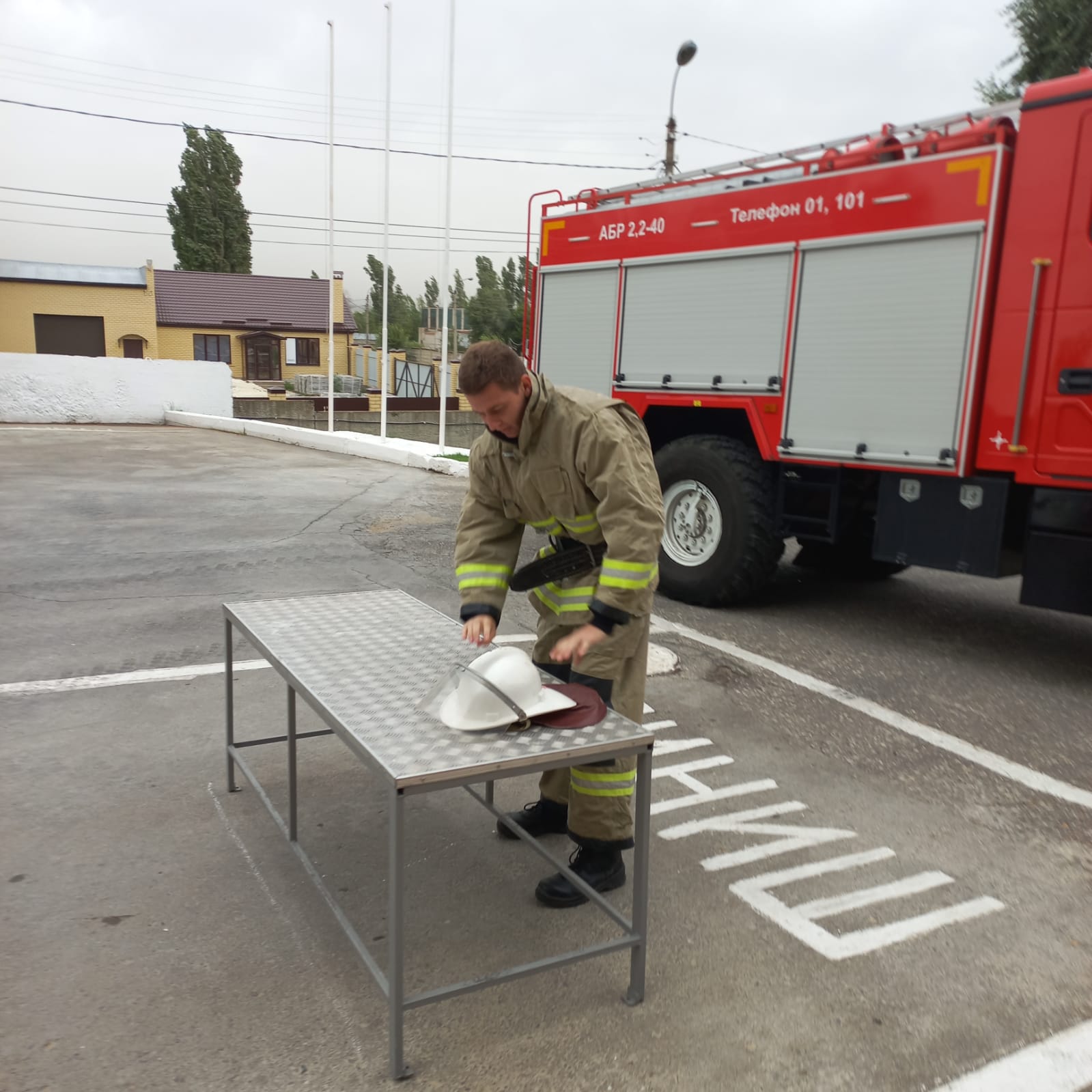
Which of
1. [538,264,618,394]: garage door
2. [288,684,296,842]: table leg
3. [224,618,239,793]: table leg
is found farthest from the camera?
[538,264,618,394]: garage door

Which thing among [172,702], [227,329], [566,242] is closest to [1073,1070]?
[172,702]

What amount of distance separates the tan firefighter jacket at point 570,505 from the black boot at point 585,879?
29.1 inches

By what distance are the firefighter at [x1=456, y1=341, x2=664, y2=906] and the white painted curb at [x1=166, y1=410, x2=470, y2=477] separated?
10.8 meters

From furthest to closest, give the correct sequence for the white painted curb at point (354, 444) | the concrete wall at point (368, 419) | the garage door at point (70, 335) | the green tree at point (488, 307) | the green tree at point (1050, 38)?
the green tree at point (488, 307) < the garage door at point (70, 335) < the concrete wall at point (368, 419) < the white painted curb at point (354, 444) < the green tree at point (1050, 38)

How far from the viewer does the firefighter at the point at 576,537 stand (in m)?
2.68

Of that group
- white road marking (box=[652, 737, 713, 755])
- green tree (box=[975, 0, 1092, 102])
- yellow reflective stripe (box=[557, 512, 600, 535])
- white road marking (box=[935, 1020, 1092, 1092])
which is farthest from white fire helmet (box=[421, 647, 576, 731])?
green tree (box=[975, 0, 1092, 102])

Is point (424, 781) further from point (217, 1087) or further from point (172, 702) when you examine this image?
point (172, 702)

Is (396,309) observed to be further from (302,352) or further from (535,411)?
(535,411)

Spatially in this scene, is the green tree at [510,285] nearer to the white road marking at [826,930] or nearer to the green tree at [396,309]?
the green tree at [396,309]

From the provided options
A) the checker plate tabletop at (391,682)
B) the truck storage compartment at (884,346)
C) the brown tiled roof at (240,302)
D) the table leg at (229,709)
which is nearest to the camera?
the checker plate tabletop at (391,682)

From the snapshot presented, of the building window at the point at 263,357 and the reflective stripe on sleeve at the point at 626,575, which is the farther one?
the building window at the point at 263,357

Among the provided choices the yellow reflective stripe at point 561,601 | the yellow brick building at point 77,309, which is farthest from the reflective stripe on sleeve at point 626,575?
the yellow brick building at point 77,309

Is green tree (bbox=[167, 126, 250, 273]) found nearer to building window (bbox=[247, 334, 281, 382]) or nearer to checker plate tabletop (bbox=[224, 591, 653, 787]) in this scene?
building window (bbox=[247, 334, 281, 382])

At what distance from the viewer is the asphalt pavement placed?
7.54ft
